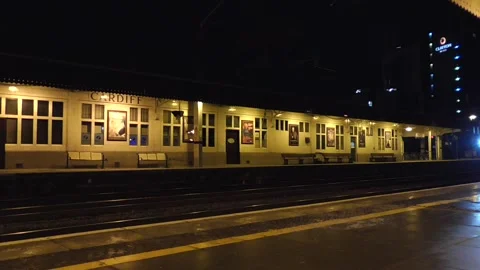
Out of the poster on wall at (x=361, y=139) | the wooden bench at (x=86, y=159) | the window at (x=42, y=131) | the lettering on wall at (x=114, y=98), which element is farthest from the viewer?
the poster on wall at (x=361, y=139)

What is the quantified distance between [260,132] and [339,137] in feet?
27.4

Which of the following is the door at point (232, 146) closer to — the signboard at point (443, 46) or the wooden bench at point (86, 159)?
the wooden bench at point (86, 159)

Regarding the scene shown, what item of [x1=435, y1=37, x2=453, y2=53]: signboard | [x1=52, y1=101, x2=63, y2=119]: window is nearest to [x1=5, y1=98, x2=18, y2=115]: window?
[x1=52, y1=101, x2=63, y2=119]: window

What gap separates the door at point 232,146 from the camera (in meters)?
26.0

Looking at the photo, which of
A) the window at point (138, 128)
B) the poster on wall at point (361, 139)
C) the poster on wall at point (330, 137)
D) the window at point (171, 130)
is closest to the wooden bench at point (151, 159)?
the window at point (138, 128)

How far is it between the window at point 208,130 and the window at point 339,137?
1149cm

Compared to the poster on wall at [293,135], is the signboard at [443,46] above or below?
above

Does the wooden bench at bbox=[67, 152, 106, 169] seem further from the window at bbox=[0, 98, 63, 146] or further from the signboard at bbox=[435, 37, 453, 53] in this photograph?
the signboard at bbox=[435, 37, 453, 53]

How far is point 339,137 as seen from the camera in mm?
33344

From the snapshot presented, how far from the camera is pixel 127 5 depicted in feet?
90.1

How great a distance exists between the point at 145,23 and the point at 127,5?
1.56 m

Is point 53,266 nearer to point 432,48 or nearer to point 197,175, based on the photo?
point 197,175

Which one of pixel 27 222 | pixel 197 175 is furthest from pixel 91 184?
pixel 27 222

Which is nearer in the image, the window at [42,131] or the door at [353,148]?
the window at [42,131]
